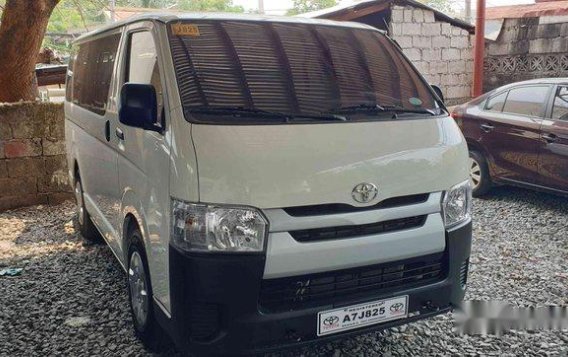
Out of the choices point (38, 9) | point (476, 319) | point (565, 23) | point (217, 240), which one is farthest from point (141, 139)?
point (565, 23)

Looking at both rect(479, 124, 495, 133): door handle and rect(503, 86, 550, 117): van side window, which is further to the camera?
rect(479, 124, 495, 133): door handle

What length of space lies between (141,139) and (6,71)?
16.3ft

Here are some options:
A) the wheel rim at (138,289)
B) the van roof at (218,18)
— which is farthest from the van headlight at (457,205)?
the wheel rim at (138,289)

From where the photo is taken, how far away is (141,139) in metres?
2.91

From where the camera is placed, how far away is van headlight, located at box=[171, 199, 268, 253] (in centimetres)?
231

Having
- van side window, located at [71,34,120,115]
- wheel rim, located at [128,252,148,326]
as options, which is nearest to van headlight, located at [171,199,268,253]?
wheel rim, located at [128,252,148,326]

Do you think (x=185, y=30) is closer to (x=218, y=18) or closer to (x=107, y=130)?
(x=218, y=18)

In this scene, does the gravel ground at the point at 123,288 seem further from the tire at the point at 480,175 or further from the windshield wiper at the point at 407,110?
the windshield wiper at the point at 407,110

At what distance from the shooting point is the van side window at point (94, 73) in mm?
3832

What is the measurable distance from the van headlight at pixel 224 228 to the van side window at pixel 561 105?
4655 mm

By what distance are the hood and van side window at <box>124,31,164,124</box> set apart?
56 cm

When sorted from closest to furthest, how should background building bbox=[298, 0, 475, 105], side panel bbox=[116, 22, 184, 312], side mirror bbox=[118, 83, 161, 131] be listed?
1. side panel bbox=[116, 22, 184, 312]
2. side mirror bbox=[118, 83, 161, 131]
3. background building bbox=[298, 0, 475, 105]

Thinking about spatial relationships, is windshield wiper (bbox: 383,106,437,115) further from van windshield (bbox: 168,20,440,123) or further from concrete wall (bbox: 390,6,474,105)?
concrete wall (bbox: 390,6,474,105)

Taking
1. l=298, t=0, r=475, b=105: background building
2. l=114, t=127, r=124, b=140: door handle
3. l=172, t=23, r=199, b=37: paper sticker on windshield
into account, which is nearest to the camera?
l=172, t=23, r=199, b=37: paper sticker on windshield
